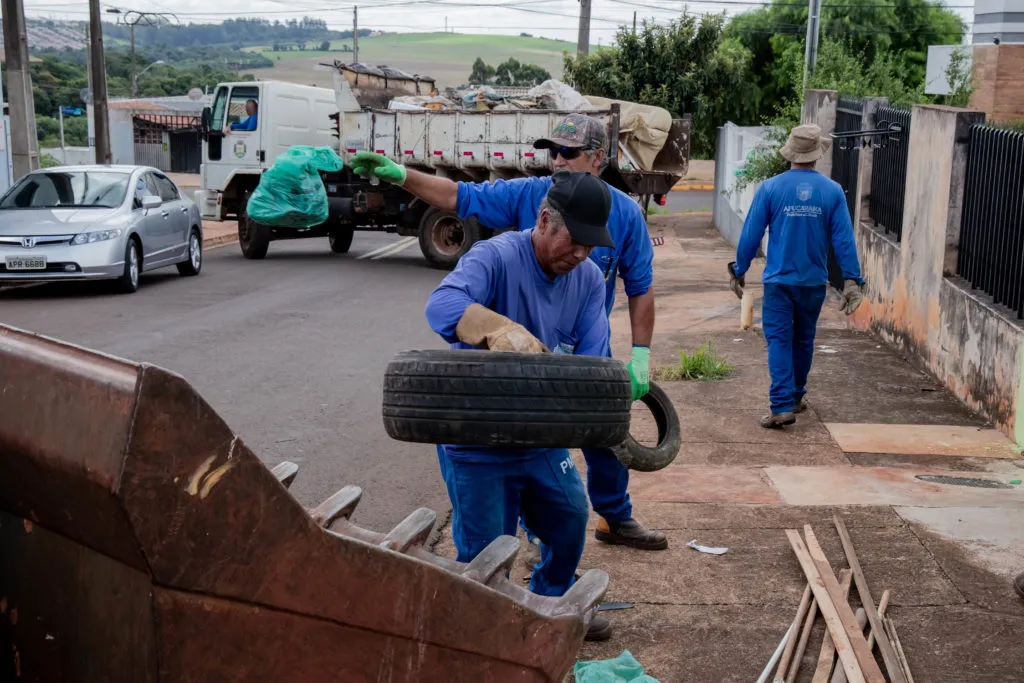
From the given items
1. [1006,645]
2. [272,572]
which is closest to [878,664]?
[1006,645]

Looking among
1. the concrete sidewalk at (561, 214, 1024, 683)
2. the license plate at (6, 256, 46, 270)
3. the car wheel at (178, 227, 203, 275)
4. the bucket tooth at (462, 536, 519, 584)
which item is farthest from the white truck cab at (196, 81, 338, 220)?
the bucket tooth at (462, 536, 519, 584)

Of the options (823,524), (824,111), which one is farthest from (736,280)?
(824,111)

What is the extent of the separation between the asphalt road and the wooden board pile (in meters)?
2.12

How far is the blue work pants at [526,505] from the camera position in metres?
3.90

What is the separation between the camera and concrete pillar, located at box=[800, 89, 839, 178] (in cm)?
1434

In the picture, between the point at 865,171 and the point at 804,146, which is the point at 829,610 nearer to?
the point at 804,146

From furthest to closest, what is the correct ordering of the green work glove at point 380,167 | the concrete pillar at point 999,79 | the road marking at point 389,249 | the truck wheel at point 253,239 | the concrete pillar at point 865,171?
the road marking at point 389,249 < the truck wheel at point 253,239 < the concrete pillar at point 999,79 < the concrete pillar at point 865,171 < the green work glove at point 380,167

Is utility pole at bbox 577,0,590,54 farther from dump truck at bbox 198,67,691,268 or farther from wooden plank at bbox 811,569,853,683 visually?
wooden plank at bbox 811,569,853,683

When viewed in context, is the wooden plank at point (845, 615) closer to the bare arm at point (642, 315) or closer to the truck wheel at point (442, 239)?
the bare arm at point (642, 315)

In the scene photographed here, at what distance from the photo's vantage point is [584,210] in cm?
383

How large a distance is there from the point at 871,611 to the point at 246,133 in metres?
17.4

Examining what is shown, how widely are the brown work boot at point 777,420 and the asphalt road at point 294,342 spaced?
2245mm

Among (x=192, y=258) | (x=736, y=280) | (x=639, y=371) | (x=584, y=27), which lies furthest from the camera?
(x=584, y=27)

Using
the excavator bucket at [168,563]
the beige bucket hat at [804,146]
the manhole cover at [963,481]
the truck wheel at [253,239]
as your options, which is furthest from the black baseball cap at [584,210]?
the truck wheel at [253,239]
